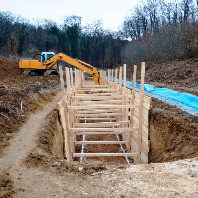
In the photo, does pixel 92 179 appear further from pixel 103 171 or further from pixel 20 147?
pixel 20 147

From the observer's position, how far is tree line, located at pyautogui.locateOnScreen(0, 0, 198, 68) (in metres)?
23.4

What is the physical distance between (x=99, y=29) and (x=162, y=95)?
48.2 m

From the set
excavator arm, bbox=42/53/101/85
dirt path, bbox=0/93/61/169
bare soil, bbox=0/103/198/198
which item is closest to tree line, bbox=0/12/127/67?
excavator arm, bbox=42/53/101/85

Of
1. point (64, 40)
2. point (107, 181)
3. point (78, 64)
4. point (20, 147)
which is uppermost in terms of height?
point (64, 40)

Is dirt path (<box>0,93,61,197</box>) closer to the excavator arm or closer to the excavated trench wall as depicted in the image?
the excavated trench wall

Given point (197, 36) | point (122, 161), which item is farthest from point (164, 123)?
point (197, 36)

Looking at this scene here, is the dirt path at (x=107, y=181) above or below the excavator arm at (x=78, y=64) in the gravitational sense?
below

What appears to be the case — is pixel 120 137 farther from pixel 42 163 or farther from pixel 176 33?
pixel 176 33

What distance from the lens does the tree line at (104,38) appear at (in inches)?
921

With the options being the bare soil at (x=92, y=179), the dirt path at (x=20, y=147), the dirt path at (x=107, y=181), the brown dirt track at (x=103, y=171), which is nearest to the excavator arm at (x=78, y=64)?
the dirt path at (x=20, y=147)

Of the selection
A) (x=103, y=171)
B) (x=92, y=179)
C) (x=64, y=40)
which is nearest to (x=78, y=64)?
(x=103, y=171)

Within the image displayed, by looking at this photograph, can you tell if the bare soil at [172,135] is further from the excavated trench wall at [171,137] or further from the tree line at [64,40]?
the tree line at [64,40]

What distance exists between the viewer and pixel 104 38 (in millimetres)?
53406

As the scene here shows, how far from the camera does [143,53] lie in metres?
24.9
